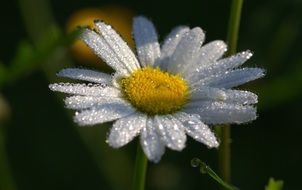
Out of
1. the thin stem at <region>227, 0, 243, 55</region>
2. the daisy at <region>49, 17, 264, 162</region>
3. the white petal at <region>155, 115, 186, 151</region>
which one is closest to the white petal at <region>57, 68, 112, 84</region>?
the daisy at <region>49, 17, 264, 162</region>

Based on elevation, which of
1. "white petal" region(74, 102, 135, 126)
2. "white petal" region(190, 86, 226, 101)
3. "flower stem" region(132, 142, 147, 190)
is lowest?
"flower stem" region(132, 142, 147, 190)

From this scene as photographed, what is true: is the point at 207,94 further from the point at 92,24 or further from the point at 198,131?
the point at 92,24

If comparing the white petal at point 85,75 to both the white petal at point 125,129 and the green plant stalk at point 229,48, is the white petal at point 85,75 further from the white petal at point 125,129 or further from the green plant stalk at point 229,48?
the green plant stalk at point 229,48

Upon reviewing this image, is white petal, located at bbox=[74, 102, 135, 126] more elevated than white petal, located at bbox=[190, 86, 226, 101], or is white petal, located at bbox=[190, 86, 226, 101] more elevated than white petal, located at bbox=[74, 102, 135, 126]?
white petal, located at bbox=[190, 86, 226, 101]

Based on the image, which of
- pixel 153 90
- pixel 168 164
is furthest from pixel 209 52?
pixel 168 164

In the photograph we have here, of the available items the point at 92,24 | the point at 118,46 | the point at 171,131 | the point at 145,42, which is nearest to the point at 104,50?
the point at 118,46

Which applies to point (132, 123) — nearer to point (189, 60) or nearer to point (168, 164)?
point (189, 60)

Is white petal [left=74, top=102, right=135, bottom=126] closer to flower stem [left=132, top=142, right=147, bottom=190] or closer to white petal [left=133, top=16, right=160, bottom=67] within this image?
→ flower stem [left=132, top=142, right=147, bottom=190]
